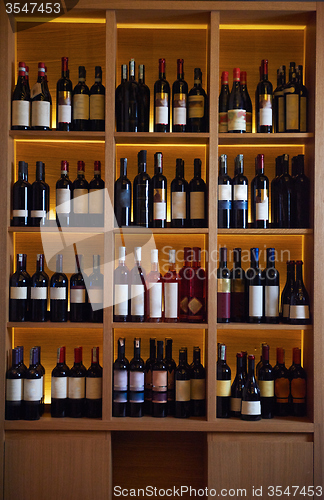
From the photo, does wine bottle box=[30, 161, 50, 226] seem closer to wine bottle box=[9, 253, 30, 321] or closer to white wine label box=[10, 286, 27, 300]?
wine bottle box=[9, 253, 30, 321]

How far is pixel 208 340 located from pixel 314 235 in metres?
0.65

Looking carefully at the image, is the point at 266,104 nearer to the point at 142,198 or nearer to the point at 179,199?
the point at 179,199

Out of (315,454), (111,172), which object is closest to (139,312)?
(111,172)

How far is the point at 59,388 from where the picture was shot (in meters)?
1.93

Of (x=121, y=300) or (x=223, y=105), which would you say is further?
(x=223, y=105)

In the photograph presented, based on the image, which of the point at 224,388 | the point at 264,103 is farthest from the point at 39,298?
the point at 264,103

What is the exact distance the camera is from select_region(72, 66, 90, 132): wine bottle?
1.99 metres

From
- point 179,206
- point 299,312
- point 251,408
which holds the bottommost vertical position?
point 251,408

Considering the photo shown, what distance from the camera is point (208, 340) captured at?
6.30 feet

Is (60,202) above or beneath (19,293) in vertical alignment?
above

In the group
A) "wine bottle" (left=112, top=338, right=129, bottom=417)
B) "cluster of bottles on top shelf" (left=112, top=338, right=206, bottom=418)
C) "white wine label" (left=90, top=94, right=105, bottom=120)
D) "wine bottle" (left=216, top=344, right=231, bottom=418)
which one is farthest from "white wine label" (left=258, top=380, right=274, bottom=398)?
"white wine label" (left=90, top=94, right=105, bottom=120)

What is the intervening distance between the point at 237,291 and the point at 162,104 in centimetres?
90

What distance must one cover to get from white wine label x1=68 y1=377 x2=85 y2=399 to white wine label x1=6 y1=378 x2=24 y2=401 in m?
0.21

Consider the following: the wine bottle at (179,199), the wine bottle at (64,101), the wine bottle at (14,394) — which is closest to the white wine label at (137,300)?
the wine bottle at (179,199)
